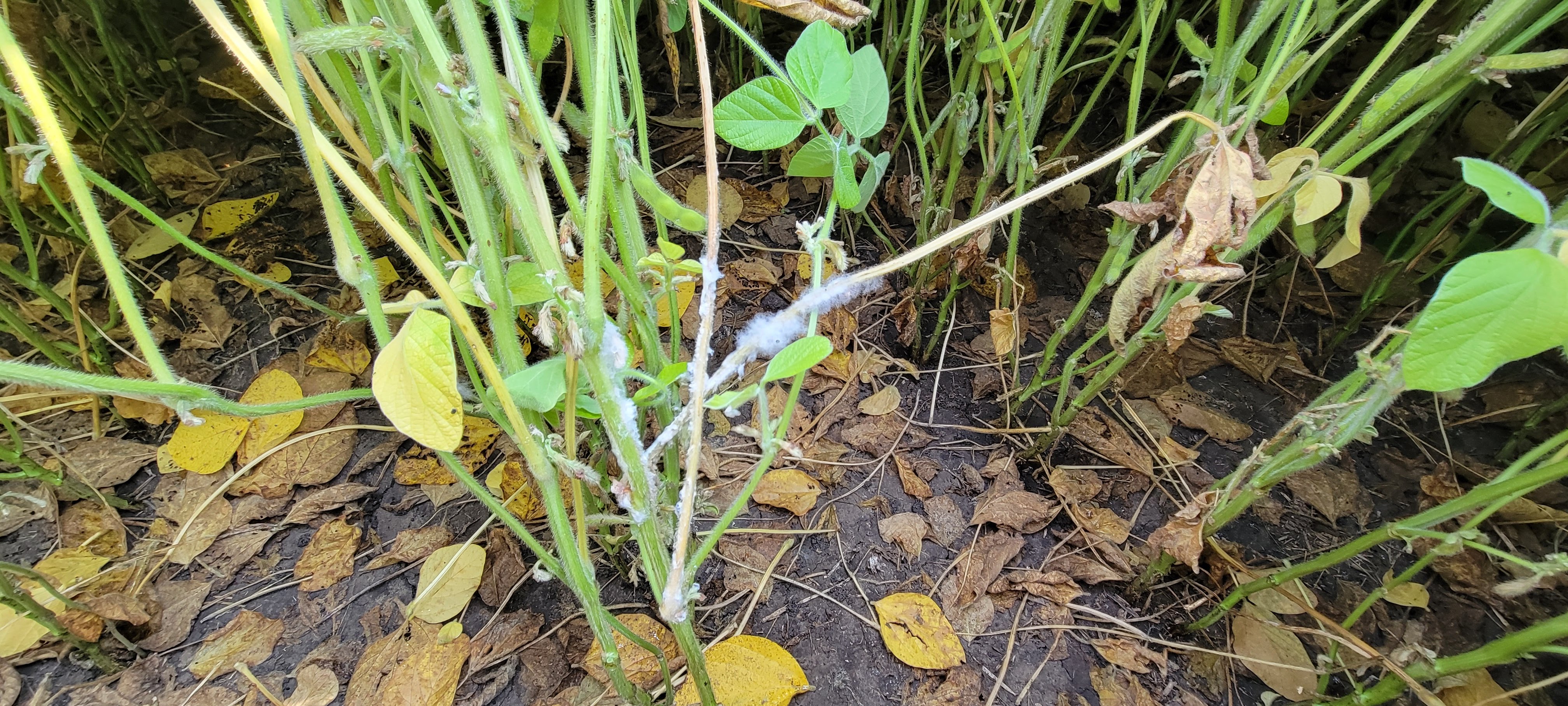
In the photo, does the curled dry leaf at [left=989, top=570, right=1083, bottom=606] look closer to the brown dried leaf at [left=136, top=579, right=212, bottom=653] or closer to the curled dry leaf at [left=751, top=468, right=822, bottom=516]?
the curled dry leaf at [left=751, top=468, right=822, bottom=516]

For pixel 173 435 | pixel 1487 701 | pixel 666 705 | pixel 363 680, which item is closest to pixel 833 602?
pixel 666 705

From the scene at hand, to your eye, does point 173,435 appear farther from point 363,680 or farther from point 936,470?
point 936,470

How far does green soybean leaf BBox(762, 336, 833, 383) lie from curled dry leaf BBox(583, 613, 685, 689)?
1.73 feet

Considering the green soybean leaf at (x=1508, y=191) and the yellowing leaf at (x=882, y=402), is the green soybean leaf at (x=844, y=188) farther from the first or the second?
the yellowing leaf at (x=882, y=402)

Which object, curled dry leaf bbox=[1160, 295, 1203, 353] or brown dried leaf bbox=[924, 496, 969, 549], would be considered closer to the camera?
curled dry leaf bbox=[1160, 295, 1203, 353]

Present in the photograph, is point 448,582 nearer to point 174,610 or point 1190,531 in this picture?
point 174,610

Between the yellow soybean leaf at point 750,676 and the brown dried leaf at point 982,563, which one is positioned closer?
the yellow soybean leaf at point 750,676

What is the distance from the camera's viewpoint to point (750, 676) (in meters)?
0.87

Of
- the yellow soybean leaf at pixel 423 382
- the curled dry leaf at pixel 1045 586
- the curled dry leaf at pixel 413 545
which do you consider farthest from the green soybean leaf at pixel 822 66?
the curled dry leaf at pixel 413 545

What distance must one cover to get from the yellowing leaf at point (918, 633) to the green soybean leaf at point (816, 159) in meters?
0.60

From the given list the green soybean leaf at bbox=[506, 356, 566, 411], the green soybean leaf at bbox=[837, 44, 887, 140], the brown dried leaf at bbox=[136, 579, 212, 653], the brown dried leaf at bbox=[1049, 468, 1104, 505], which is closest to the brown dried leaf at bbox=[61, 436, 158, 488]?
the brown dried leaf at bbox=[136, 579, 212, 653]

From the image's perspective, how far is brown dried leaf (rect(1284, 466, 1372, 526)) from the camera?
Result: 1040 mm

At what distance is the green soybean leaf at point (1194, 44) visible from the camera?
0.75m

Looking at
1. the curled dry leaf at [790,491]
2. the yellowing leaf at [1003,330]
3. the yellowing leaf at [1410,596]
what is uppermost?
the yellowing leaf at [1003,330]
